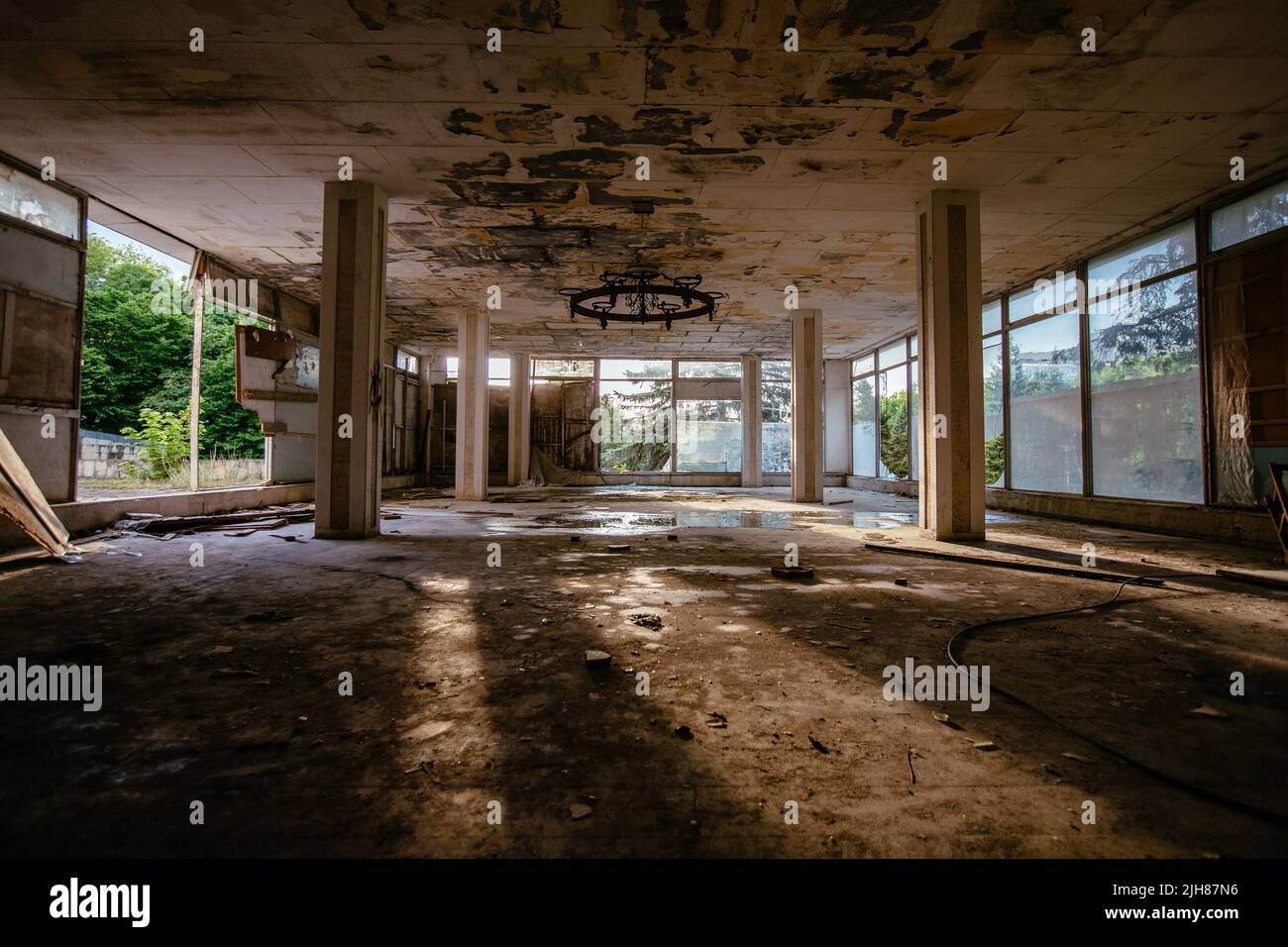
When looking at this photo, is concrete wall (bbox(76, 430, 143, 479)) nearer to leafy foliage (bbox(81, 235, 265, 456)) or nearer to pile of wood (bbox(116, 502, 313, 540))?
leafy foliage (bbox(81, 235, 265, 456))

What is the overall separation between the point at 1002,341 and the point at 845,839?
11868 mm

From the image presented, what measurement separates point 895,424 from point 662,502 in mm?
7320

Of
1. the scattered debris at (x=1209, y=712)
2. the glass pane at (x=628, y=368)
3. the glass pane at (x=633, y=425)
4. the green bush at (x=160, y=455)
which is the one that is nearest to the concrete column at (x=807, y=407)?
the glass pane at (x=628, y=368)

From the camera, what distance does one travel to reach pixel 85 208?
6762 mm

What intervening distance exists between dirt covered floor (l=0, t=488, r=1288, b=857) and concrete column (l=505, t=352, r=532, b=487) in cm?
1267

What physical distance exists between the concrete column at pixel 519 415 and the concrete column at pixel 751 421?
6.63 meters

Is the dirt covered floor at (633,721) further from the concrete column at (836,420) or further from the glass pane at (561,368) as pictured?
the glass pane at (561,368)

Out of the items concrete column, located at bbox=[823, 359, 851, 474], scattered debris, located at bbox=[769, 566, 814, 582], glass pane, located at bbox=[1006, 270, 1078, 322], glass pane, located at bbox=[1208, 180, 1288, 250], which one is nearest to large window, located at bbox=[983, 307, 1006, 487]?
glass pane, located at bbox=[1006, 270, 1078, 322]

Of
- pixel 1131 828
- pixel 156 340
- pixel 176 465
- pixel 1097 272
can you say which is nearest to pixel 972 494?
pixel 1097 272

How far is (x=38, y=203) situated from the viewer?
20.3ft

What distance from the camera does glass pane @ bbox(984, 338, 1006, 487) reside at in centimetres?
1091

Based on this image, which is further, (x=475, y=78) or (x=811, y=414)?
(x=811, y=414)

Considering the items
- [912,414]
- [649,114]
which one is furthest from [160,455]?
[912,414]
